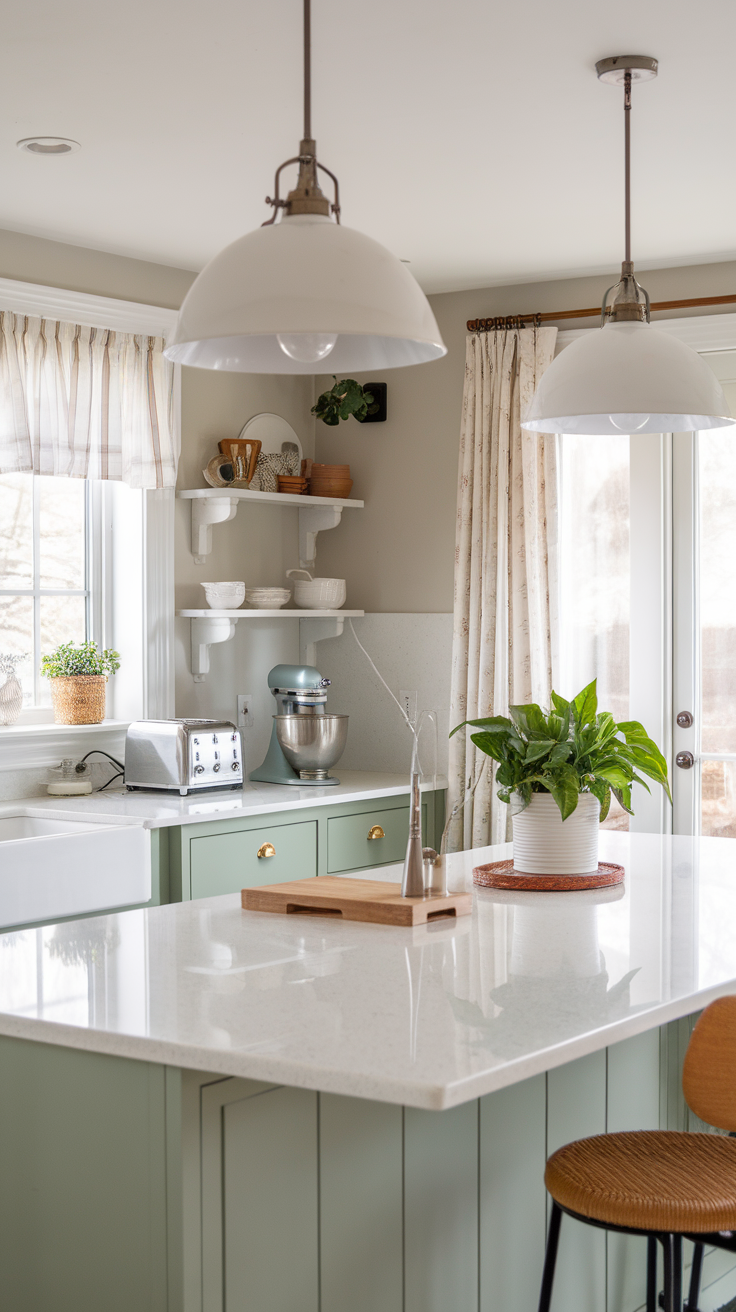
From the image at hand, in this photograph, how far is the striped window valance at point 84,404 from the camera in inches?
151

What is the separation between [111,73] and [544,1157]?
2.25m

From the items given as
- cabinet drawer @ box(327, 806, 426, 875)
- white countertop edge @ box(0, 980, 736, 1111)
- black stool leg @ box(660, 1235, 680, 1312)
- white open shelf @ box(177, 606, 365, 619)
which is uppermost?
white open shelf @ box(177, 606, 365, 619)

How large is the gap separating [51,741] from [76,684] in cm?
19

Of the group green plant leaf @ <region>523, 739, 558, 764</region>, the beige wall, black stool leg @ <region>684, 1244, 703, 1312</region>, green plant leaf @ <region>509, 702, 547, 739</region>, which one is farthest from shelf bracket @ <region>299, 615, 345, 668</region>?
black stool leg @ <region>684, 1244, 703, 1312</region>

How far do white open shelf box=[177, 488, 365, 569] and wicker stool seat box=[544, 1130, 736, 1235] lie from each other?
2698 mm

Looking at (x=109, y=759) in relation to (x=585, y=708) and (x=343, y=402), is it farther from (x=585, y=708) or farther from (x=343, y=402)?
(x=585, y=708)

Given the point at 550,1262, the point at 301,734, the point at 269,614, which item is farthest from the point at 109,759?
the point at 550,1262

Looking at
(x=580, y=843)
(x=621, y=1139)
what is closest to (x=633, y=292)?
(x=580, y=843)

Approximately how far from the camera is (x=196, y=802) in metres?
3.78

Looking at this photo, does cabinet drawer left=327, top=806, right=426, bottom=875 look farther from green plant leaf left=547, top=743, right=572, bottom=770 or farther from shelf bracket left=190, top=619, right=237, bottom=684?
green plant leaf left=547, top=743, right=572, bottom=770

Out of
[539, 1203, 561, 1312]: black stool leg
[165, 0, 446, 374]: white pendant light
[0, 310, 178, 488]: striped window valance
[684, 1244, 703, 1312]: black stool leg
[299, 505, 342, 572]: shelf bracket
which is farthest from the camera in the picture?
[299, 505, 342, 572]: shelf bracket

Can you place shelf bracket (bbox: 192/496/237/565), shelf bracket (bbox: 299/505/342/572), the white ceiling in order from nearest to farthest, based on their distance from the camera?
the white ceiling, shelf bracket (bbox: 192/496/237/565), shelf bracket (bbox: 299/505/342/572)

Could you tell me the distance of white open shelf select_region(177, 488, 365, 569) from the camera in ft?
14.2

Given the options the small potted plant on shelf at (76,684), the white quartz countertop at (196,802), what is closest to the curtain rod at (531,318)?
the white quartz countertop at (196,802)
